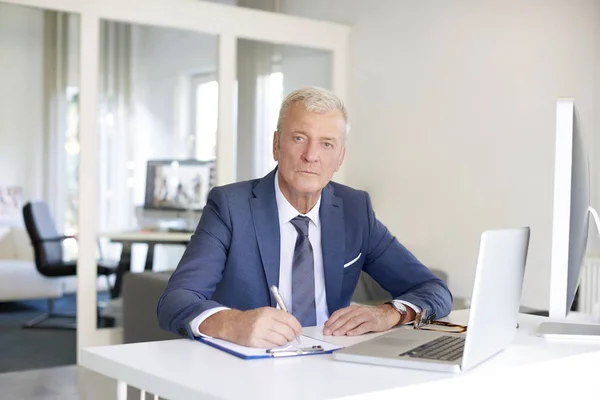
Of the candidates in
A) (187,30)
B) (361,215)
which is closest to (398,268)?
(361,215)

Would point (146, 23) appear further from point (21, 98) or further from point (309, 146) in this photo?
point (309, 146)

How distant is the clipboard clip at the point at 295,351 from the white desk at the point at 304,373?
0.02 meters

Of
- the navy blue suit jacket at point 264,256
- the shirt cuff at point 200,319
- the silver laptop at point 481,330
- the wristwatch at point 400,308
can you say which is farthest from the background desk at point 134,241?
the silver laptop at point 481,330

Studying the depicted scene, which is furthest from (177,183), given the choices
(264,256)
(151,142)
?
(264,256)

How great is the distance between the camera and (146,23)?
5277 millimetres

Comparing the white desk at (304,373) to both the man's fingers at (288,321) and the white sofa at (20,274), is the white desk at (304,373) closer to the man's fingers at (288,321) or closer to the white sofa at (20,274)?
the man's fingers at (288,321)

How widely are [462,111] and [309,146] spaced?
11.3 feet

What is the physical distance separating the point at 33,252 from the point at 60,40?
134 centimetres

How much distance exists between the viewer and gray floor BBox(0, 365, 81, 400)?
424 centimetres

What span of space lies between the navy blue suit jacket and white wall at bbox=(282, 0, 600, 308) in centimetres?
281

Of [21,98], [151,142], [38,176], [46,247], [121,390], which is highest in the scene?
[21,98]

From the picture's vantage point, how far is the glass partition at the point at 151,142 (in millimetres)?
5191

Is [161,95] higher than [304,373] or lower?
higher

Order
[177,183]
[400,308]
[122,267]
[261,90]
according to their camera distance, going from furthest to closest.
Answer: [261,90] < [177,183] < [122,267] < [400,308]
